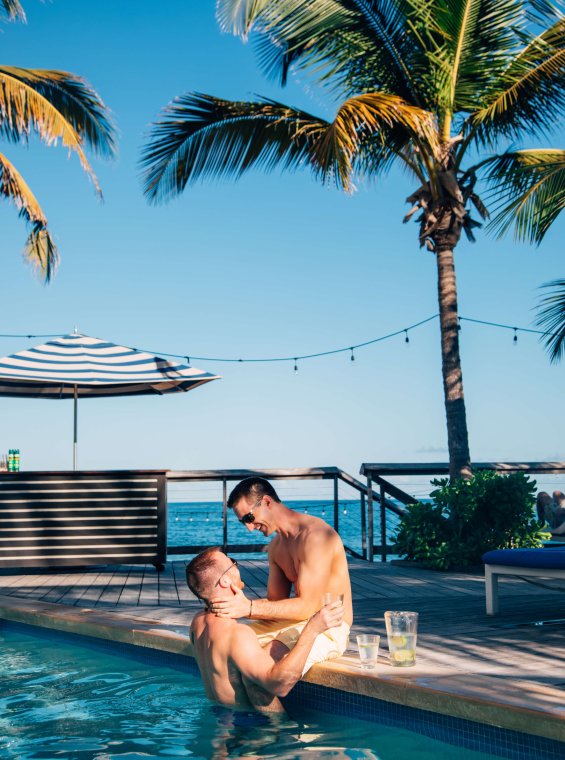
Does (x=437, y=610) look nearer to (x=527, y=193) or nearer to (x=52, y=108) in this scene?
(x=527, y=193)

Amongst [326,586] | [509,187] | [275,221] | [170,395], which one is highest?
[275,221]

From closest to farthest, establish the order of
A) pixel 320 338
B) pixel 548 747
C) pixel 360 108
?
A: 1. pixel 548 747
2. pixel 360 108
3. pixel 320 338

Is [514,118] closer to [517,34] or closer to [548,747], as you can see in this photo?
[517,34]

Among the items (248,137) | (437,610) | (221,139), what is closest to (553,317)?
(248,137)

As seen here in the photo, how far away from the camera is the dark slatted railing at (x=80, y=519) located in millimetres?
8164

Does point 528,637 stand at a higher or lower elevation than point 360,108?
lower

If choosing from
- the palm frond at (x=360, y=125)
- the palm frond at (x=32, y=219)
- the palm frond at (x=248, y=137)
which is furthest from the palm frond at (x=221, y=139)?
the palm frond at (x=32, y=219)

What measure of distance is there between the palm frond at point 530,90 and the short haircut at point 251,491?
6219 mm

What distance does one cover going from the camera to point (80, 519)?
326 inches

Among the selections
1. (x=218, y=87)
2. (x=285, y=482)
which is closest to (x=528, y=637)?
(x=285, y=482)

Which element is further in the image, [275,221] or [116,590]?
[275,221]

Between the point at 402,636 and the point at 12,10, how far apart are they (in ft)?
32.6

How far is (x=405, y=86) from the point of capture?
9008 mm

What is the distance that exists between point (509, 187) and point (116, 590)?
5.92 meters
